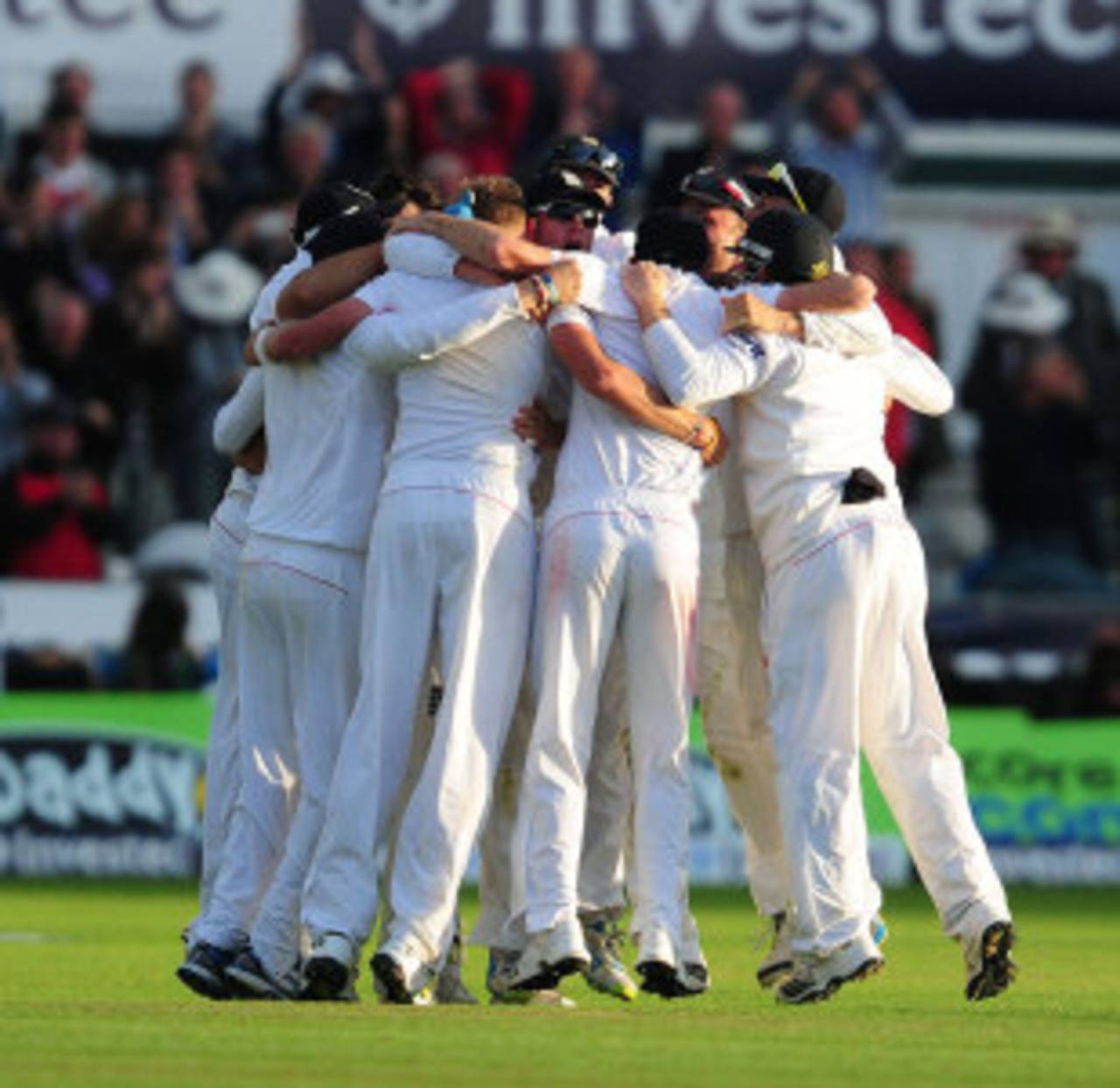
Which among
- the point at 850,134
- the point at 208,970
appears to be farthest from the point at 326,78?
the point at 208,970

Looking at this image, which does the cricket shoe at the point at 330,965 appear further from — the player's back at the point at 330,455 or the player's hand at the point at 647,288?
the player's hand at the point at 647,288

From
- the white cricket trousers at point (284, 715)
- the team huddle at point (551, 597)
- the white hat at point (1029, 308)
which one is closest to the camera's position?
the team huddle at point (551, 597)

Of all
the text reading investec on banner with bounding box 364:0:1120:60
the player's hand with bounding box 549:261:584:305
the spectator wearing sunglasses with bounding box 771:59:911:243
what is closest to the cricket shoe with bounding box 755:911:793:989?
the player's hand with bounding box 549:261:584:305

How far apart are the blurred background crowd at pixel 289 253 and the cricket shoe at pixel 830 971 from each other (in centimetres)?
1078

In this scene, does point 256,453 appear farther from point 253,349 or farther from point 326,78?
point 326,78

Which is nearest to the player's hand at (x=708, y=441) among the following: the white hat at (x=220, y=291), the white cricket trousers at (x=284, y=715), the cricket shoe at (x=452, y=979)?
the white cricket trousers at (x=284, y=715)

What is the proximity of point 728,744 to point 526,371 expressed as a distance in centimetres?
157

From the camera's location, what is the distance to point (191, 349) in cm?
2328

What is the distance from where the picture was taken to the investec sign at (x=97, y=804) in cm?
2055

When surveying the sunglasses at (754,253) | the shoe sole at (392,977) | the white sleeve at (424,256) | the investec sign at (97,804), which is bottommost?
the investec sign at (97,804)

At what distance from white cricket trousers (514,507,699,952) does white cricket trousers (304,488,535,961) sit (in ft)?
0.52

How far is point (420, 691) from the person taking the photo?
1127cm

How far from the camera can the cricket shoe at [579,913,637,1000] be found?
11516mm

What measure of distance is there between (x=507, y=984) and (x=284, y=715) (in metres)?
1.13
